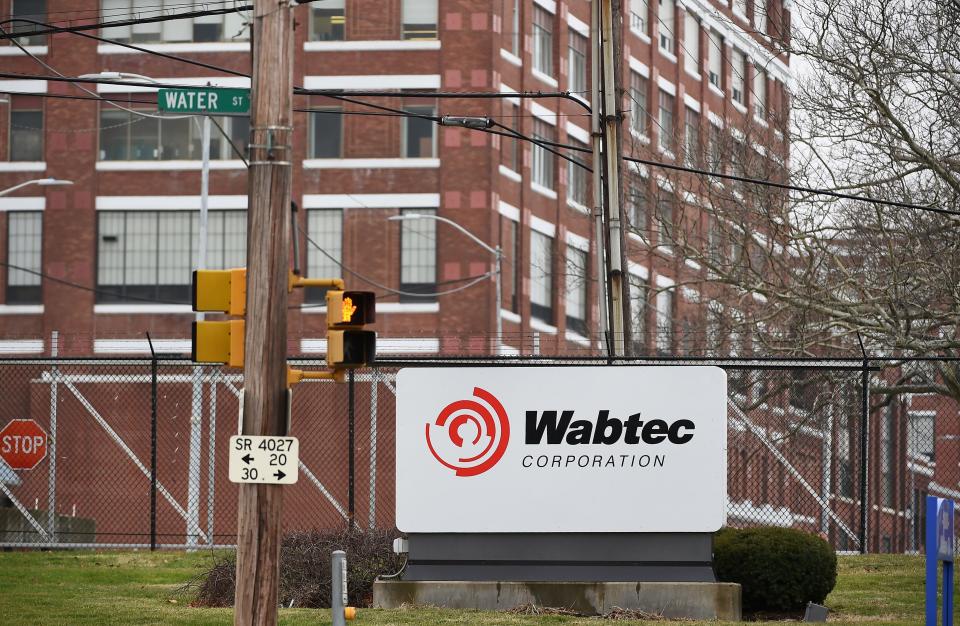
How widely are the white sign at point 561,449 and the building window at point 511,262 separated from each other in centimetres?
3425

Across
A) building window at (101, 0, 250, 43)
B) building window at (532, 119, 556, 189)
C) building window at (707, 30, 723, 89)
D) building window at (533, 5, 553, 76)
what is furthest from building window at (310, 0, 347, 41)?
building window at (707, 30, 723, 89)

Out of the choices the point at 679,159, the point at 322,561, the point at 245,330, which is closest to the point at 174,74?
the point at 679,159

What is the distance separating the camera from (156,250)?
52125mm

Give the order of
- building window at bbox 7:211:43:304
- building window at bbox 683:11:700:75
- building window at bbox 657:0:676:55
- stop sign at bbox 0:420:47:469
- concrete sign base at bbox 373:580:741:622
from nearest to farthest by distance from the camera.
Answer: concrete sign base at bbox 373:580:741:622 → stop sign at bbox 0:420:47:469 → building window at bbox 7:211:43:304 → building window at bbox 657:0:676:55 → building window at bbox 683:11:700:75

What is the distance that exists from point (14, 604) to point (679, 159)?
753 inches

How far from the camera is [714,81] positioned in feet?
220

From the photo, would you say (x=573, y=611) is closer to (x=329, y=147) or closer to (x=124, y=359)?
(x=124, y=359)

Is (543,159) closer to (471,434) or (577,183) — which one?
(577,183)

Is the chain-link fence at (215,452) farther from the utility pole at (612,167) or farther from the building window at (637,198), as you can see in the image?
the utility pole at (612,167)

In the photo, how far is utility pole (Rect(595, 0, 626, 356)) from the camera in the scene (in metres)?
A: 23.3

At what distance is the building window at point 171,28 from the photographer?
5212 centimetres

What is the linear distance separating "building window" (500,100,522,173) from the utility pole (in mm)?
27575

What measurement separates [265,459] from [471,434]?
4.63 meters

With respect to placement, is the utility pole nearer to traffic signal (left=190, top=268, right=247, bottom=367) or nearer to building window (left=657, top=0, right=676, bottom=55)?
traffic signal (left=190, top=268, right=247, bottom=367)
